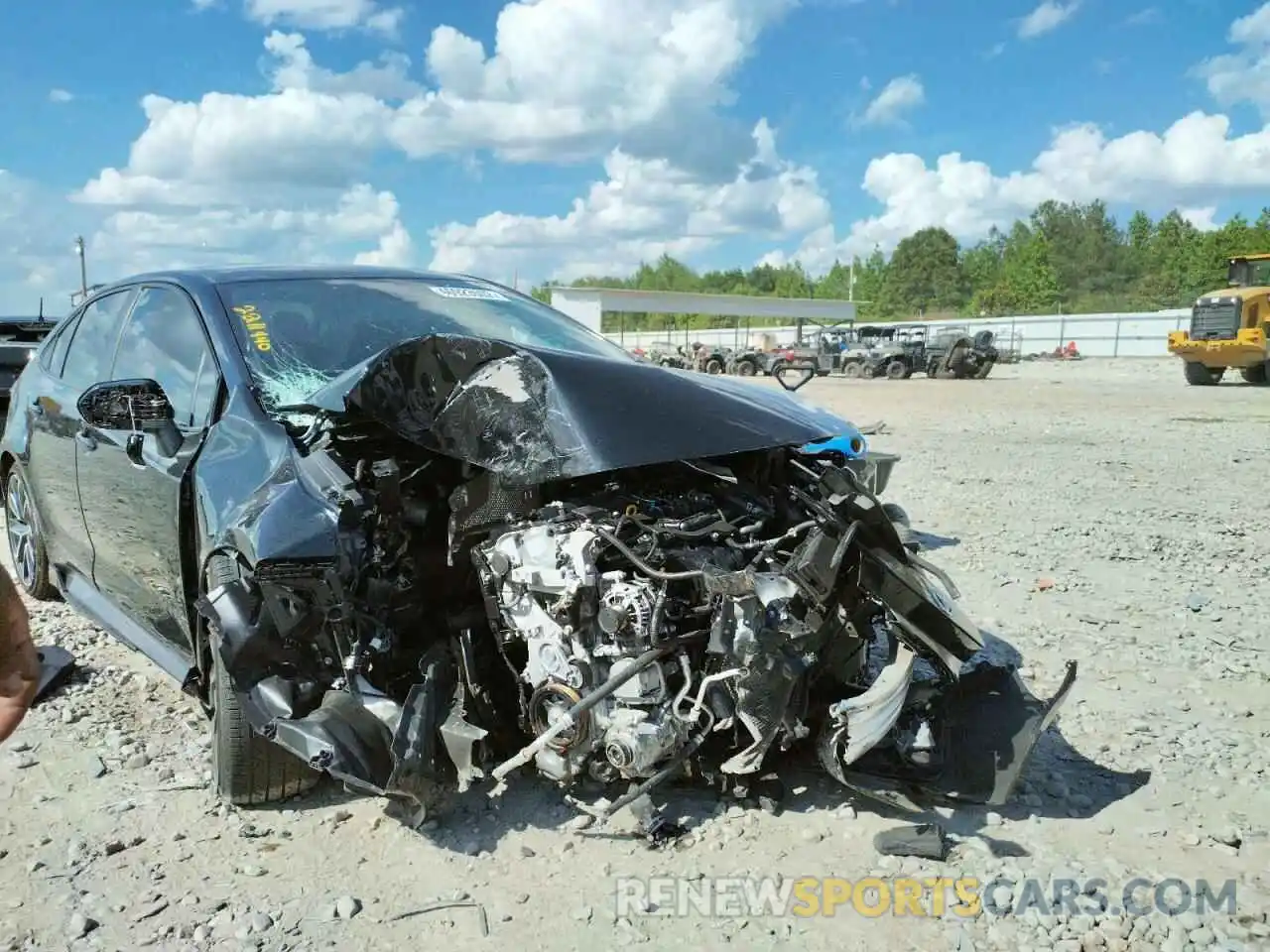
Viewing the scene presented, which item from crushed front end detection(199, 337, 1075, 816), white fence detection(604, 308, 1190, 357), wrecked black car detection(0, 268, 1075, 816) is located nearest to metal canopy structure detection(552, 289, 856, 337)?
white fence detection(604, 308, 1190, 357)

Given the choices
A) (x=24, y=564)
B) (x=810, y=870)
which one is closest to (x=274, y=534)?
(x=810, y=870)

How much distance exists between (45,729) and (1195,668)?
4.67 metres

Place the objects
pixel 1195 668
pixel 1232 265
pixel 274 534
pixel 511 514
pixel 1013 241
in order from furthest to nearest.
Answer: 1. pixel 1013 241
2. pixel 1232 265
3. pixel 1195 668
4. pixel 511 514
5. pixel 274 534

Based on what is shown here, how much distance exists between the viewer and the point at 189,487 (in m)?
3.18

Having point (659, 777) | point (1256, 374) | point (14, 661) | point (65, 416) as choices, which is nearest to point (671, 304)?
point (1256, 374)

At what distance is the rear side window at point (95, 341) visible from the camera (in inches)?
171

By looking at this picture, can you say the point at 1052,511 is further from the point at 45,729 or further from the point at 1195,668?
the point at 45,729

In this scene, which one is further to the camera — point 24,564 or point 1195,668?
point 24,564

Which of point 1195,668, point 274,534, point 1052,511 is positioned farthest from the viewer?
Answer: point 1052,511

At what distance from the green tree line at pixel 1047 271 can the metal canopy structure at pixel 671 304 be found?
1811cm

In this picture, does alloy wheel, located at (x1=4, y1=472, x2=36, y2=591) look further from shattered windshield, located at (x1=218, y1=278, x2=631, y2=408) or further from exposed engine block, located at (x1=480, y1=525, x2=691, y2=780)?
exposed engine block, located at (x1=480, y1=525, x2=691, y2=780)

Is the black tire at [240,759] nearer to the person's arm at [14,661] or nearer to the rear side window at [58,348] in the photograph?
the person's arm at [14,661]

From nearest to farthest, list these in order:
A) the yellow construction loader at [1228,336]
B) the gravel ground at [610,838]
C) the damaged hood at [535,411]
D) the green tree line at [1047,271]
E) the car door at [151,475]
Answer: the gravel ground at [610,838]
the damaged hood at [535,411]
the car door at [151,475]
the yellow construction loader at [1228,336]
the green tree line at [1047,271]

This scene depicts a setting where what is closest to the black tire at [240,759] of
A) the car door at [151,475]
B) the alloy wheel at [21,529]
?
the car door at [151,475]
